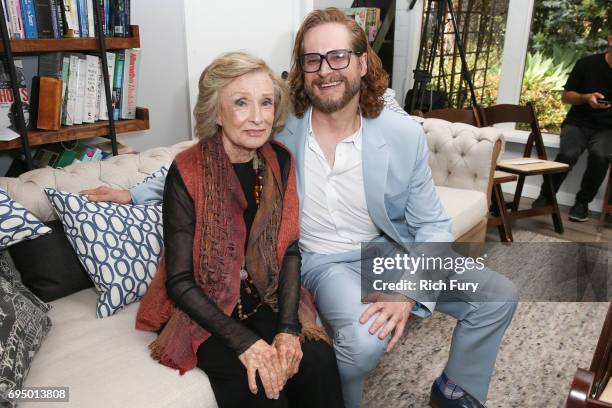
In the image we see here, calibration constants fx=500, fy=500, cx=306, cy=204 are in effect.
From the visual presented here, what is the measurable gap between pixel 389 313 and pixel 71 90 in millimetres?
1480

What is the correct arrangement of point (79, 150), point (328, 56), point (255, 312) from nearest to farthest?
point (255, 312), point (328, 56), point (79, 150)

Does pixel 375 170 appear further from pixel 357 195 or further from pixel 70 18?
pixel 70 18

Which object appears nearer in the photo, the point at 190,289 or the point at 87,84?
the point at 190,289

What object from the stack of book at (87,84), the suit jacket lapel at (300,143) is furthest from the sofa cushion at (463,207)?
the stack of book at (87,84)

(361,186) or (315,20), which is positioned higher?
(315,20)

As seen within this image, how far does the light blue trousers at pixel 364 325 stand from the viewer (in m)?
1.42

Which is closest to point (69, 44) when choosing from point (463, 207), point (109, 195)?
point (109, 195)

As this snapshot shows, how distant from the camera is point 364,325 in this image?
143cm

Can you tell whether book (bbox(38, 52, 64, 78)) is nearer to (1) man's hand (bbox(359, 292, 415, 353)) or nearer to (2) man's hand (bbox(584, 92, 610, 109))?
(1) man's hand (bbox(359, 292, 415, 353))

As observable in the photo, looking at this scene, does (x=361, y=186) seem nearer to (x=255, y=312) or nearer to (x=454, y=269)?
(x=454, y=269)

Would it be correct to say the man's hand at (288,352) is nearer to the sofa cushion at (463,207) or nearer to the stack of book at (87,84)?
the sofa cushion at (463,207)

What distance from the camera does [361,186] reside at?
63.5 inches

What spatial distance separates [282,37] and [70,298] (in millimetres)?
2305

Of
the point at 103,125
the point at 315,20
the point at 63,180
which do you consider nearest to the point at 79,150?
the point at 103,125
